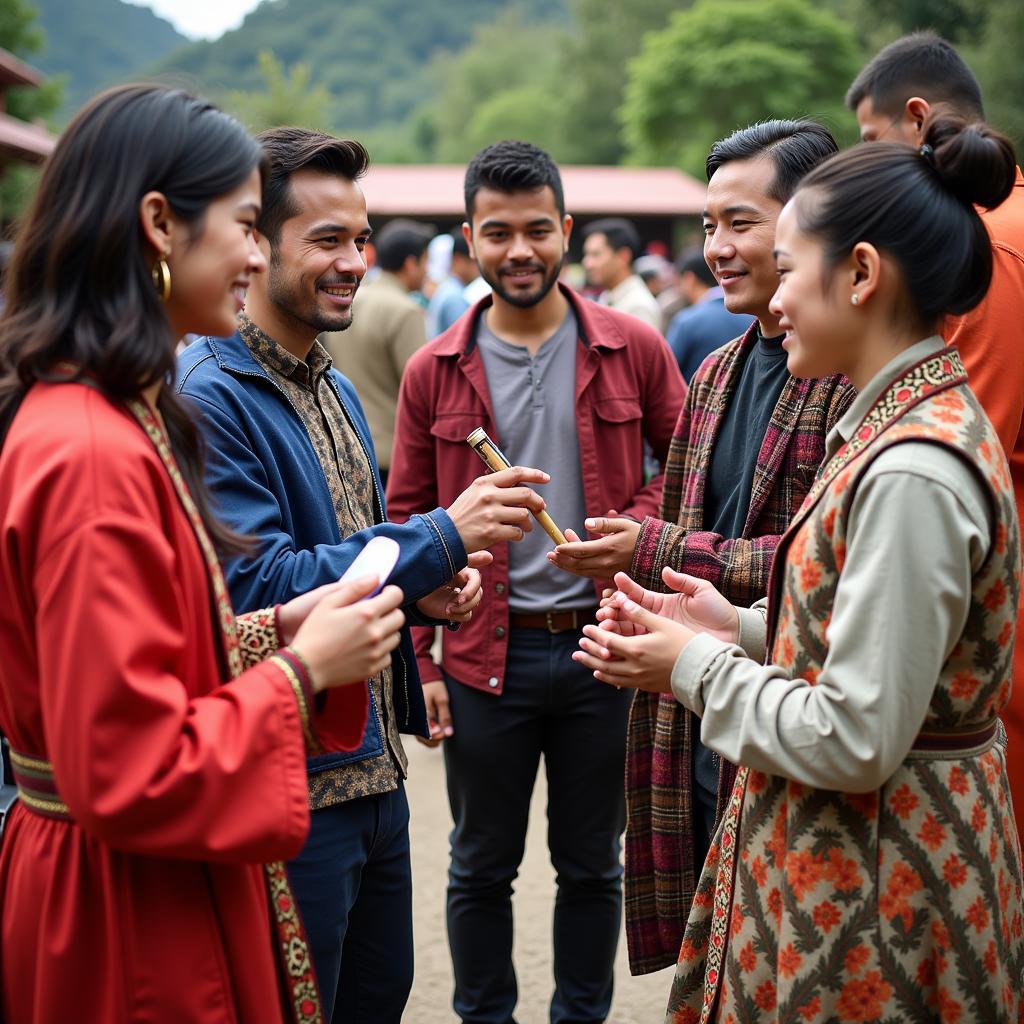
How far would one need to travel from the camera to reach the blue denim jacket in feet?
7.33

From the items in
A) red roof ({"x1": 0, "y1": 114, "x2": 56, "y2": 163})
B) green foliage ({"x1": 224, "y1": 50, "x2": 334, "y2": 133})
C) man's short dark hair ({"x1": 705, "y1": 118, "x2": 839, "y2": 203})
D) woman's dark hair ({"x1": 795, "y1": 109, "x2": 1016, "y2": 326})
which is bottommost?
woman's dark hair ({"x1": 795, "y1": 109, "x2": 1016, "y2": 326})

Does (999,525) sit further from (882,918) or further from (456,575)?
(456,575)

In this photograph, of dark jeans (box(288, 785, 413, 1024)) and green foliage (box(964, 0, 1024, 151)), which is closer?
dark jeans (box(288, 785, 413, 1024))

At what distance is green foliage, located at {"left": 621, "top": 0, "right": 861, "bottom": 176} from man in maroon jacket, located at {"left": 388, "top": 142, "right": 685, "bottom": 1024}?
127ft

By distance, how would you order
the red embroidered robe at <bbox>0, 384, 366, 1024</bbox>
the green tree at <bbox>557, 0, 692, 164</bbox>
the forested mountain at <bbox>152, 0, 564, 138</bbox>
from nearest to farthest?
Answer: the red embroidered robe at <bbox>0, 384, 366, 1024</bbox>
the green tree at <bbox>557, 0, 692, 164</bbox>
the forested mountain at <bbox>152, 0, 564, 138</bbox>

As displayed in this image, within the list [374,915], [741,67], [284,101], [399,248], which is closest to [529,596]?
[374,915]

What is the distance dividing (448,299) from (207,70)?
101 m

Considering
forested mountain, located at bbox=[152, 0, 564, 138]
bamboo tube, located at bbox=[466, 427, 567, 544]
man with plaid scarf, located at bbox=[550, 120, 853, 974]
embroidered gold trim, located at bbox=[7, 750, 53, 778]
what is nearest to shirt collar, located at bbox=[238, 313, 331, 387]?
bamboo tube, located at bbox=[466, 427, 567, 544]

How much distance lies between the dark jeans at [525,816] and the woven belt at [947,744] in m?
1.50

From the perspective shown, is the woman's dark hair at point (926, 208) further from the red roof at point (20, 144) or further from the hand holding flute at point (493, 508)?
the red roof at point (20, 144)

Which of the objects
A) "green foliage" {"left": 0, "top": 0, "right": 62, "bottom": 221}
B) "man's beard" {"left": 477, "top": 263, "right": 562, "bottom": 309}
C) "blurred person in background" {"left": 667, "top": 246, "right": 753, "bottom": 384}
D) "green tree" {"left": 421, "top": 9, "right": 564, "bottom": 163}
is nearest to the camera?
"man's beard" {"left": 477, "top": 263, "right": 562, "bottom": 309}

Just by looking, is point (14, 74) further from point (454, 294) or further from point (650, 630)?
point (650, 630)

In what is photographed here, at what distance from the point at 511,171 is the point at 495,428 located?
2.40 feet

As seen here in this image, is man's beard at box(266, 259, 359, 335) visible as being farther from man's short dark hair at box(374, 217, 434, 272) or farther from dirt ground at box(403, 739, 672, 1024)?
man's short dark hair at box(374, 217, 434, 272)
